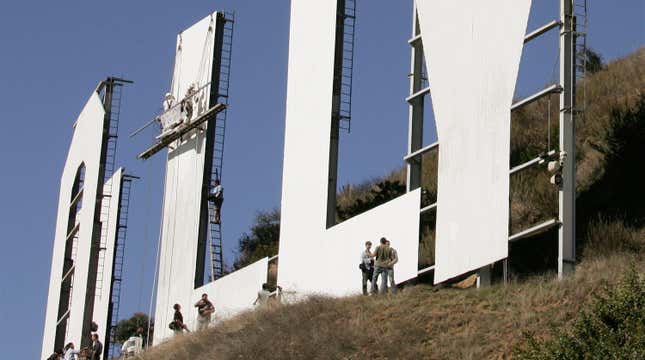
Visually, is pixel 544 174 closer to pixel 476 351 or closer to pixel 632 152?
pixel 632 152

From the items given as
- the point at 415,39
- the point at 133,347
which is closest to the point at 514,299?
the point at 415,39

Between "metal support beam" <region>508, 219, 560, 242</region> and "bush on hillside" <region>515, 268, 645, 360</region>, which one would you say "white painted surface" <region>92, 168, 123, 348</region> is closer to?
"metal support beam" <region>508, 219, 560, 242</region>

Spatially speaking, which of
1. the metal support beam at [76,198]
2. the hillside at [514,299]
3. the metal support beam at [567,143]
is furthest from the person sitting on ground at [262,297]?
the metal support beam at [76,198]

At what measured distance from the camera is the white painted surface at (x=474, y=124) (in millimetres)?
27469

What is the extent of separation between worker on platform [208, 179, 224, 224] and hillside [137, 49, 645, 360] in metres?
3.51

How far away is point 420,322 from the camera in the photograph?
26.9m

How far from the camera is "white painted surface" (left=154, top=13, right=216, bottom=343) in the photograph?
3697cm

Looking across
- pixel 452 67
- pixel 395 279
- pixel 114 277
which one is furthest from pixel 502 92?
pixel 114 277

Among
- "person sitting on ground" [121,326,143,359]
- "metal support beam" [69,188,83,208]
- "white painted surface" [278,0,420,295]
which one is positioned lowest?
"person sitting on ground" [121,326,143,359]

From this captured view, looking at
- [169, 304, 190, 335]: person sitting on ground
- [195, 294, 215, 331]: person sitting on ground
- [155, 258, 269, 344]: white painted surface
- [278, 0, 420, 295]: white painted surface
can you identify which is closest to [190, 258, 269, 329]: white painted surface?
[155, 258, 269, 344]: white painted surface

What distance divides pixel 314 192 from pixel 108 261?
1025 centimetres

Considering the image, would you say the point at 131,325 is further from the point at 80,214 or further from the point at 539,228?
the point at 539,228

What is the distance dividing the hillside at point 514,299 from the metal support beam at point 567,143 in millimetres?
392

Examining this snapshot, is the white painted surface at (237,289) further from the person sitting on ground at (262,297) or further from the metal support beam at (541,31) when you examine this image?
the metal support beam at (541,31)
